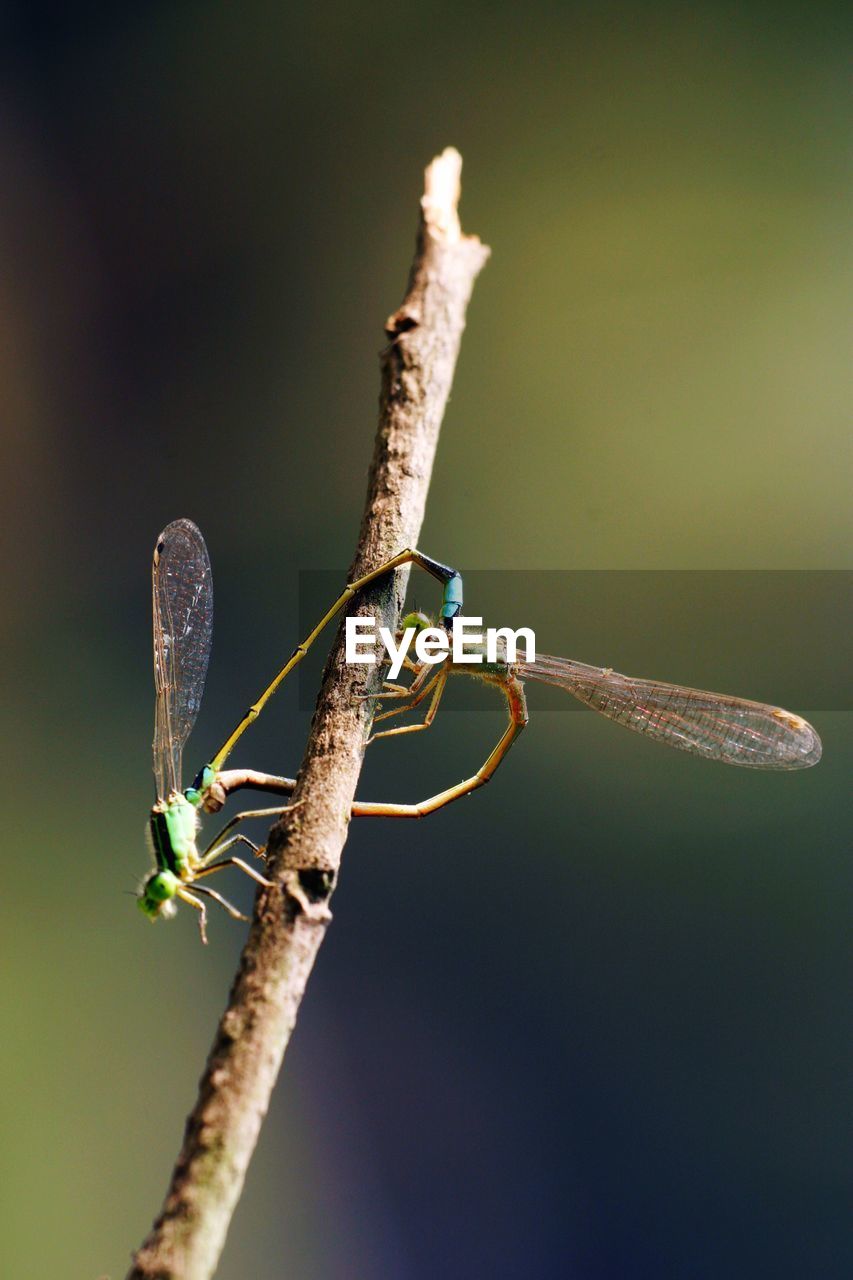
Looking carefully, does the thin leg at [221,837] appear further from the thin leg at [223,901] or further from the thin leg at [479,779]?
the thin leg at [479,779]

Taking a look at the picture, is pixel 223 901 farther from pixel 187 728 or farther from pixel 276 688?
pixel 276 688

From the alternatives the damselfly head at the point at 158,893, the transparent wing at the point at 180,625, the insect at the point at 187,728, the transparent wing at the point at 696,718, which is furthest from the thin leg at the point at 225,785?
the transparent wing at the point at 696,718

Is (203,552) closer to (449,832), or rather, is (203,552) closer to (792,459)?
(449,832)


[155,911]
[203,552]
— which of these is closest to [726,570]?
[203,552]

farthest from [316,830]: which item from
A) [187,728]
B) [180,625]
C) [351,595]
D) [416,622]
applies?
[180,625]

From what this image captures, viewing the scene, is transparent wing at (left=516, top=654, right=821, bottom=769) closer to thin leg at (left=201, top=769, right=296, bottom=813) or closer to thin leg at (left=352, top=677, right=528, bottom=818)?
thin leg at (left=352, top=677, right=528, bottom=818)

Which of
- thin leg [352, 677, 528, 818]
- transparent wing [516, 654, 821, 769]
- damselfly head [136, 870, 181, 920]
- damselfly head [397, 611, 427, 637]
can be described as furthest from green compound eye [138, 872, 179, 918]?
transparent wing [516, 654, 821, 769]

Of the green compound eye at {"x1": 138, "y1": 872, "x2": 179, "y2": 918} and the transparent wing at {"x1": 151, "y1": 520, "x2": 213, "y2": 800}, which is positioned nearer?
the green compound eye at {"x1": 138, "y1": 872, "x2": 179, "y2": 918}

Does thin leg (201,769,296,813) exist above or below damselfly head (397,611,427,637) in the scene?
below
